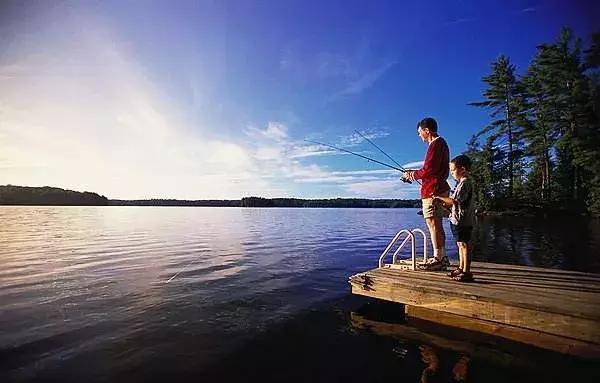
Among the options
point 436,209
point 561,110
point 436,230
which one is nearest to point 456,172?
point 436,209

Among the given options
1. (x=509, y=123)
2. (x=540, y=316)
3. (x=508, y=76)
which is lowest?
(x=540, y=316)

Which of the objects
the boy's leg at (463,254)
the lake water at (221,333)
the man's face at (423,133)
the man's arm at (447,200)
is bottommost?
the lake water at (221,333)

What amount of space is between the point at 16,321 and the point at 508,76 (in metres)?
53.0

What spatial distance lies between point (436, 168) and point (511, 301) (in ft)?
8.76

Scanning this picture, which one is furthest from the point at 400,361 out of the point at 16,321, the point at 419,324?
the point at 16,321

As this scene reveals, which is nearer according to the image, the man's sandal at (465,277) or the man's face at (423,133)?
the man's sandal at (465,277)

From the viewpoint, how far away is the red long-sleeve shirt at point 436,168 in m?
6.44

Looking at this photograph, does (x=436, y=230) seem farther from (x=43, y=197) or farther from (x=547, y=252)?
(x=43, y=197)

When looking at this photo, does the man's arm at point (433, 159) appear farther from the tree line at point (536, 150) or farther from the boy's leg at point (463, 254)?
the tree line at point (536, 150)

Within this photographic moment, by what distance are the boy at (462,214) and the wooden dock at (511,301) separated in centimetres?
30

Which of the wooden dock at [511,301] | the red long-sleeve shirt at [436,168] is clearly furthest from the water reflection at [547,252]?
the red long-sleeve shirt at [436,168]

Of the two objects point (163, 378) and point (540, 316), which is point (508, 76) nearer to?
point (540, 316)

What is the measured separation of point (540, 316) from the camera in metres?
4.65

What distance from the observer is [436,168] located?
645 cm
